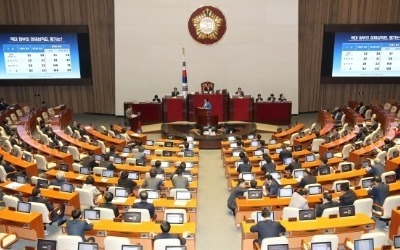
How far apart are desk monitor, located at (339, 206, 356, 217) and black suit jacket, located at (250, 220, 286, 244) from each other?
1.55m

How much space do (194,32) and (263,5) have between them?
3969 mm

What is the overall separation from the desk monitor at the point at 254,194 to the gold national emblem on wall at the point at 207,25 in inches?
587

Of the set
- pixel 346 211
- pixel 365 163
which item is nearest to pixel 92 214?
pixel 346 211

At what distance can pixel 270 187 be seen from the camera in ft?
38.9

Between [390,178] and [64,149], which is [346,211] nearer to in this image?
[390,178]

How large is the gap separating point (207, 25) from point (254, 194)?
15103mm

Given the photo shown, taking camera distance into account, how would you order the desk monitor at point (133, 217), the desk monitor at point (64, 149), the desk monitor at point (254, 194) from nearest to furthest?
the desk monitor at point (133, 217)
the desk monitor at point (254, 194)
the desk monitor at point (64, 149)

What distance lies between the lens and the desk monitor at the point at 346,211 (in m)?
9.80

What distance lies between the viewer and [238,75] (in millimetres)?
25469

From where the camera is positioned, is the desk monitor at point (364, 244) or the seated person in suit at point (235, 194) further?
the seated person in suit at point (235, 194)

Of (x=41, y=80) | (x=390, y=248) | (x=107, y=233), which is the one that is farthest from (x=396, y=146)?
(x=41, y=80)

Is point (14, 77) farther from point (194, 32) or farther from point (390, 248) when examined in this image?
point (390, 248)

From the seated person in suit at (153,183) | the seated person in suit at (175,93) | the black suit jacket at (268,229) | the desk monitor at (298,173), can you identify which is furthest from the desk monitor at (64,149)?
the black suit jacket at (268,229)

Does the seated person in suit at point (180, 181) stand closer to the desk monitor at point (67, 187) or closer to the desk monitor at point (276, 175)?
the desk monitor at point (276, 175)
